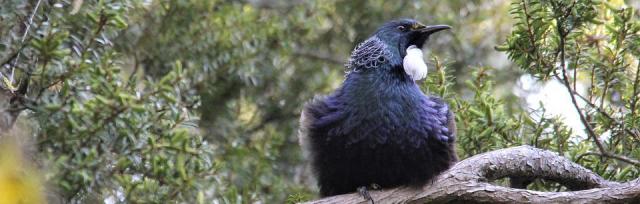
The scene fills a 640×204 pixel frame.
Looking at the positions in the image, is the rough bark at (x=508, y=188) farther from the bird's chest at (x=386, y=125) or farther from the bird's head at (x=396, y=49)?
the bird's head at (x=396, y=49)

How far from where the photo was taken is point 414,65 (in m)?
3.81

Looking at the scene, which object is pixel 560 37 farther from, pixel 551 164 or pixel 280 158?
pixel 280 158

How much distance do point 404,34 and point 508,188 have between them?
1.12m

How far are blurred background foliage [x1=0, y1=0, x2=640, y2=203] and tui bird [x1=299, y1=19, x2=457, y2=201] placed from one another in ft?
0.84

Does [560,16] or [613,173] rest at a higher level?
→ [560,16]

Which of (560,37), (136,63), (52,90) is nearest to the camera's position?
(52,90)

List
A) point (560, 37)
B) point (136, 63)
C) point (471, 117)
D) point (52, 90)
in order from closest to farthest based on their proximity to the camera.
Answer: point (52, 90)
point (560, 37)
point (471, 117)
point (136, 63)

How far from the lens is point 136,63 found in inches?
200

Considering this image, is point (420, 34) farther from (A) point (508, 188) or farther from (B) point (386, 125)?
(A) point (508, 188)

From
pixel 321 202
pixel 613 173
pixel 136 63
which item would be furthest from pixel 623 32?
pixel 136 63

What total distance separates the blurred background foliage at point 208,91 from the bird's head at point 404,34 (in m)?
0.17

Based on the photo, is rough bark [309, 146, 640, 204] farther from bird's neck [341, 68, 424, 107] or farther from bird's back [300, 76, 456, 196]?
bird's neck [341, 68, 424, 107]

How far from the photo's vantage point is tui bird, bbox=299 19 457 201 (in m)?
3.47

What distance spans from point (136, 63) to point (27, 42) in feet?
6.35
